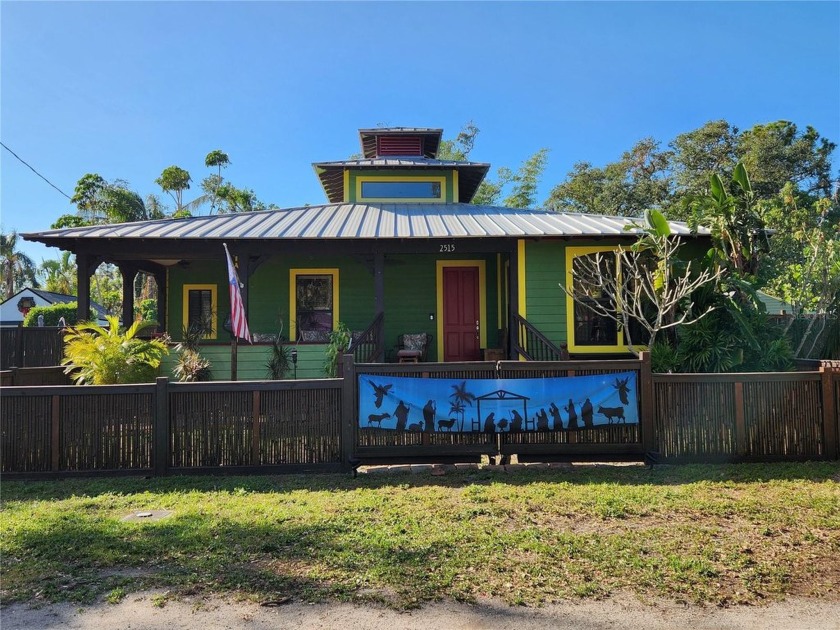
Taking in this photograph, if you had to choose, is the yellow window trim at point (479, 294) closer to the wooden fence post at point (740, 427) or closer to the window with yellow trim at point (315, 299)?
the window with yellow trim at point (315, 299)

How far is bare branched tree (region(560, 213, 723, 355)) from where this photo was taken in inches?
361

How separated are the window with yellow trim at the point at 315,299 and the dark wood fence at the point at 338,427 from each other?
7.02 metres

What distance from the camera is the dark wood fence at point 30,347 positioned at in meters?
14.7

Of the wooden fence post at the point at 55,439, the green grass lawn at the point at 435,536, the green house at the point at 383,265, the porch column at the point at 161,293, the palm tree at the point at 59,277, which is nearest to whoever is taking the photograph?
the green grass lawn at the point at 435,536

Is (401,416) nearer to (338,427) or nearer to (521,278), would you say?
(338,427)

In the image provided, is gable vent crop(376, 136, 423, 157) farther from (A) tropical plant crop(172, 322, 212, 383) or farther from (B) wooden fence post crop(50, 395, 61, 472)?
(B) wooden fence post crop(50, 395, 61, 472)

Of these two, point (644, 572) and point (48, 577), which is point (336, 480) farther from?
point (644, 572)

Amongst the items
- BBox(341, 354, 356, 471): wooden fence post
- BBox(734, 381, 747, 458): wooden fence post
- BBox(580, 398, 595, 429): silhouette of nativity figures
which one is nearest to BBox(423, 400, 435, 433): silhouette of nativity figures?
BBox(341, 354, 356, 471): wooden fence post

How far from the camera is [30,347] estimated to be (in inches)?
586

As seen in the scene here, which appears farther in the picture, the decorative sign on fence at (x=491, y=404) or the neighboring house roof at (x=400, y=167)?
the neighboring house roof at (x=400, y=167)

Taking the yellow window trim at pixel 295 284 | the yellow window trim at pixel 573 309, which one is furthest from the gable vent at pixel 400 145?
the yellow window trim at pixel 573 309

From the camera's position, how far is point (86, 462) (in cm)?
651

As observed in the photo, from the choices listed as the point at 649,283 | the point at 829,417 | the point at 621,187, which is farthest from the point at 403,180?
the point at 621,187

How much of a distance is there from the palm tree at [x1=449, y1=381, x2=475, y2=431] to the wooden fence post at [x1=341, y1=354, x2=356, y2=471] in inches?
48.6
